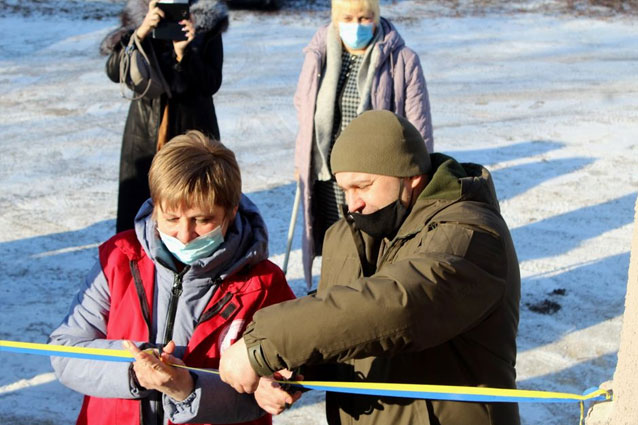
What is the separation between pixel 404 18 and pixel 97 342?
12.9 m

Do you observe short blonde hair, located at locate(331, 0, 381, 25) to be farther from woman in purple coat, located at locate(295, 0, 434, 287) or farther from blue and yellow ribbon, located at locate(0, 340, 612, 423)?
blue and yellow ribbon, located at locate(0, 340, 612, 423)

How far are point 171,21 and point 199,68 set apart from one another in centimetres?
33

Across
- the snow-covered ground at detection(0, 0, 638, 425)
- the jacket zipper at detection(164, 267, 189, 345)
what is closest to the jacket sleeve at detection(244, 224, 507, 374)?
the jacket zipper at detection(164, 267, 189, 345)

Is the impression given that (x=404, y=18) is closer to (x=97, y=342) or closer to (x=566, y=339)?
(x=566, y=339)

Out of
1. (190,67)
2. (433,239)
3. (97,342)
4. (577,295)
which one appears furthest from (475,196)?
(577,295)

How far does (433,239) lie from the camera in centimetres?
209

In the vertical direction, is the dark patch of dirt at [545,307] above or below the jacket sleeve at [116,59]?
below

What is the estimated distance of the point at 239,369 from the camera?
7.03 feet

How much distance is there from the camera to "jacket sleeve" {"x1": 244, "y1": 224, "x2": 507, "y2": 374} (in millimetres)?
1917

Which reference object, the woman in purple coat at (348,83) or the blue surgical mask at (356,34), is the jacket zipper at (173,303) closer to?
the woman in purple coat at (348,83)

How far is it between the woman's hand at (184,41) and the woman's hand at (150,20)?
146mm

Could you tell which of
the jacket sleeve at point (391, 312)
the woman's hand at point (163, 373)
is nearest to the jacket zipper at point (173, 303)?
the woman's hand at point (163, 373)

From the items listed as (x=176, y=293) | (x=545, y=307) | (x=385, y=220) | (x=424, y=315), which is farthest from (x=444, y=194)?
(x=545, y=307)

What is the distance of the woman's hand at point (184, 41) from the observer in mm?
4988
